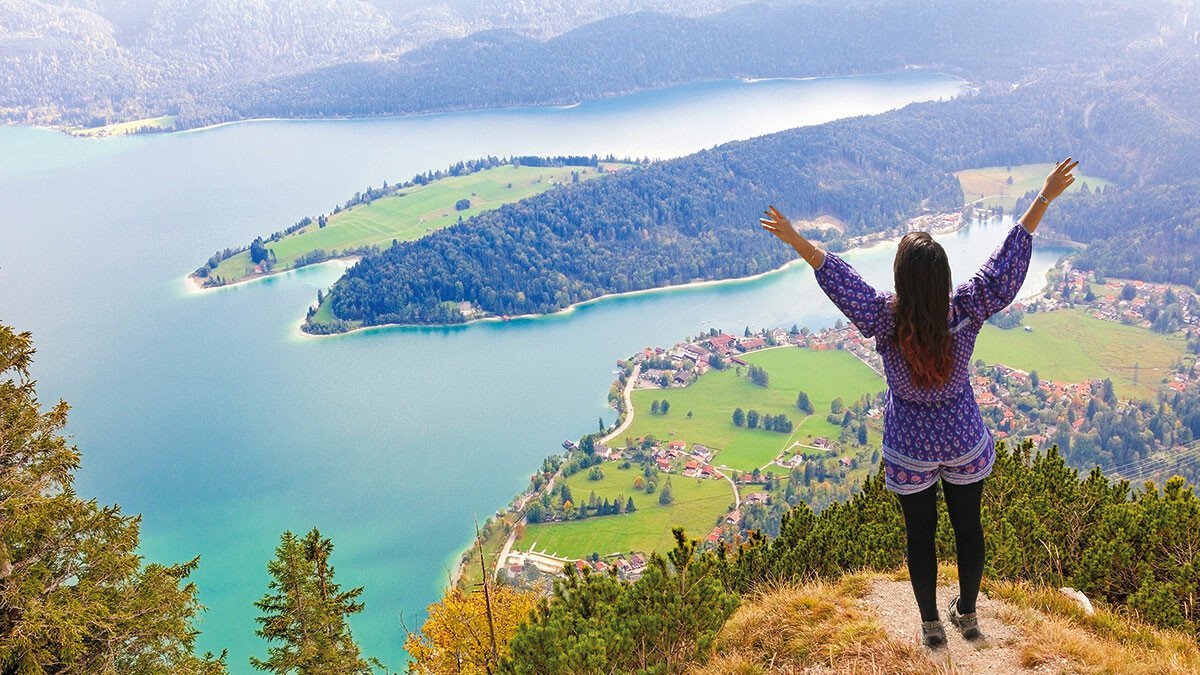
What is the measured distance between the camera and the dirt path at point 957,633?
3025 mm

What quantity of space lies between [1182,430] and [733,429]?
13793 mm

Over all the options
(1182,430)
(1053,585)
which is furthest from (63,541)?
(1182,430)

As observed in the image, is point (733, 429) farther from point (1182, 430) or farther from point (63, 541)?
point (63, 541)

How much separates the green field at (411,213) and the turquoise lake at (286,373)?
10.6 ft

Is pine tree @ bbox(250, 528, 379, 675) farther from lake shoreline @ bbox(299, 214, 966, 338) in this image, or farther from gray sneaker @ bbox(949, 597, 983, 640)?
lake shoreline @ bbox(299, 214, 966, 338)

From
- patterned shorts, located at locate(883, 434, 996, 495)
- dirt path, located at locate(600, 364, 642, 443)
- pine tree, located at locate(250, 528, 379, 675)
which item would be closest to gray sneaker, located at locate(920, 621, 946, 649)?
patterned shorts, located at locate(883, 434, 996, 495)

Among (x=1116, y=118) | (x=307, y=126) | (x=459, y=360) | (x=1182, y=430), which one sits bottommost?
(x=1182, y=430)

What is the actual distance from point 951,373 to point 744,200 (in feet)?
179

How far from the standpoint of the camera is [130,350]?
1636 inches

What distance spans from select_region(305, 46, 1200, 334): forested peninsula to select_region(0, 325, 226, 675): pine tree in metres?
40.1

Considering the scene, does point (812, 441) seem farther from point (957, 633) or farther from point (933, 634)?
point (933, 634)

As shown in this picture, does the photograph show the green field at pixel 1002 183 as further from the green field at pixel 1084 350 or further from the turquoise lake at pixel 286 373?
the green field at pixel 1084 350

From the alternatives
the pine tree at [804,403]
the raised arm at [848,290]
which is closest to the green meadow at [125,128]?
the pine tree at [804,403]

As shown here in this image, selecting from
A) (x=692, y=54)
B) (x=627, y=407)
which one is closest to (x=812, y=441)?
(x=627, y=407)
